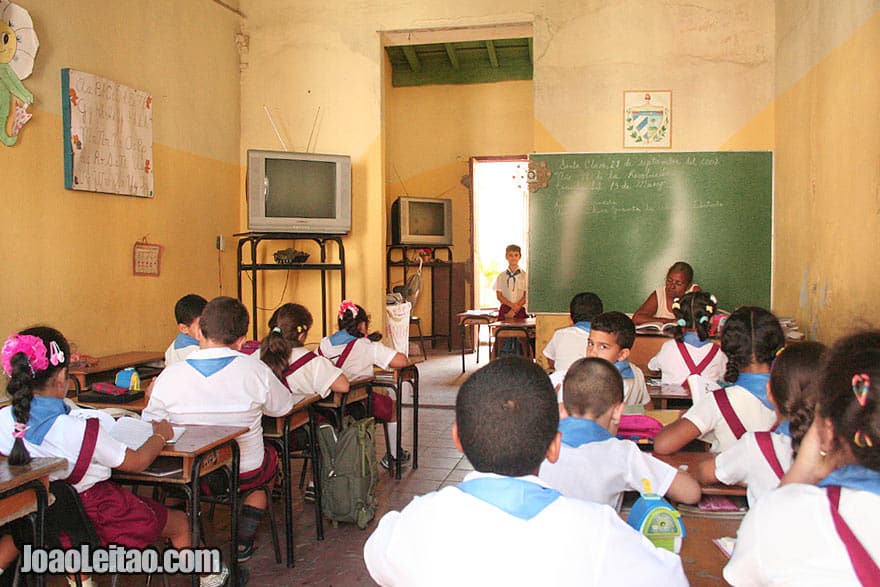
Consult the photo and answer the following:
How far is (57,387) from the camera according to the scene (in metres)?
2.09

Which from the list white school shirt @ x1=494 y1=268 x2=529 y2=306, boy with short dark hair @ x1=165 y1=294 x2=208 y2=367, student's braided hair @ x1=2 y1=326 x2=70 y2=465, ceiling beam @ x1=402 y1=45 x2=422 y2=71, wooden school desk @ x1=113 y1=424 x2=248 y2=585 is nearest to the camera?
student's braided hair @ x1=2 y1=326 x2=70 y2=465

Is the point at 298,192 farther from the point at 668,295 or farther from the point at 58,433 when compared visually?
the point at 58,433

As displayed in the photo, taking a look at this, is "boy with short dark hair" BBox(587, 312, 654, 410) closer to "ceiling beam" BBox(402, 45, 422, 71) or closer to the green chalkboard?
the green chalkboard

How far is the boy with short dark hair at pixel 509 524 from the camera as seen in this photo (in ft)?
3.45

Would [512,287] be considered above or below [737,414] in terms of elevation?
above

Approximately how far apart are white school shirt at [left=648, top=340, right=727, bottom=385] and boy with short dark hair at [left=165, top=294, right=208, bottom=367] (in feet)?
7.70

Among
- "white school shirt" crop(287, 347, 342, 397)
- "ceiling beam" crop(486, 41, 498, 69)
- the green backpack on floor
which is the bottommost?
the green backpack on floor

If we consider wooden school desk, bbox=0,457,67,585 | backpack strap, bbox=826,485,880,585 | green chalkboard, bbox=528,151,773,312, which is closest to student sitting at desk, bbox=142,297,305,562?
wooden school desk, bbox=0,457,67,585

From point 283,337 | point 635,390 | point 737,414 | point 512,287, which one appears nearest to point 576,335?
point 635,390

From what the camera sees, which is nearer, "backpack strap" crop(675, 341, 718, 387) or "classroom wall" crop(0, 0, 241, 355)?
"backpack strap" crop(675, 341, 718, 387)

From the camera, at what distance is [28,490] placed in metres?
1.88

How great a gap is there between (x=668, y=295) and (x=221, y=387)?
349 centimetres

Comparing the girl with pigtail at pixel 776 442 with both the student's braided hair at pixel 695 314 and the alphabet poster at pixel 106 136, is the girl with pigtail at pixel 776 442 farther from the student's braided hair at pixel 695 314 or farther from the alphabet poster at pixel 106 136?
the alphabet poster at pixel 106 136

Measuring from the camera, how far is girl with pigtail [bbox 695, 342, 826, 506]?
1.67 metres
